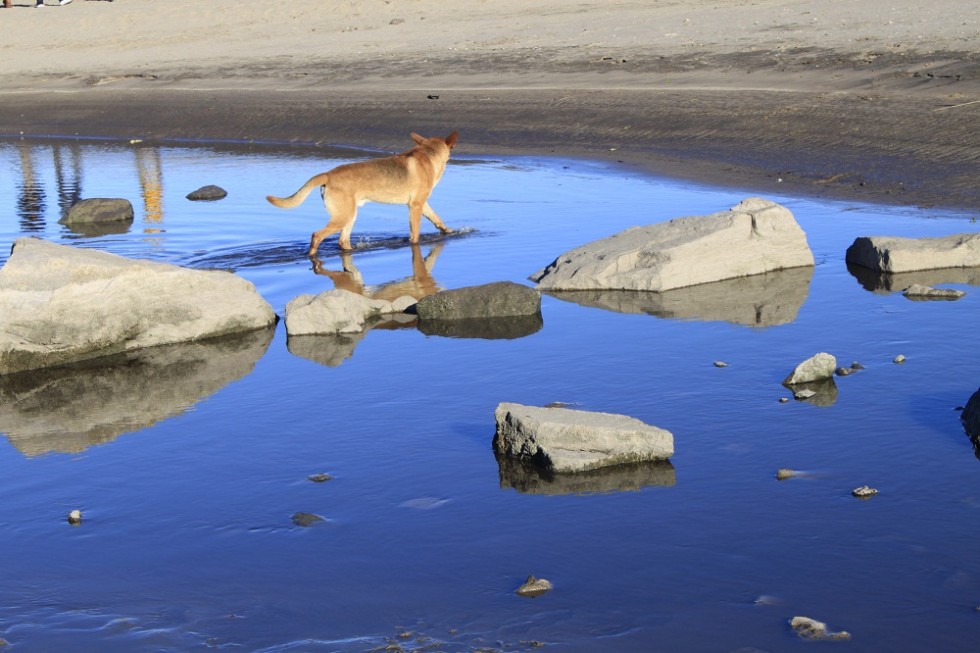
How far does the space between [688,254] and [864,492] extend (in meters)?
4.89

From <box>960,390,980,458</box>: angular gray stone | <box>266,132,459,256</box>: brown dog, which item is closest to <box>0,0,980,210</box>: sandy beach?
<box>266,132,459,256</box>: brown dog

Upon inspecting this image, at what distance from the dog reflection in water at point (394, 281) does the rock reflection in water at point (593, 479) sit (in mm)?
4372

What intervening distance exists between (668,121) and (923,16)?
6.17 metres

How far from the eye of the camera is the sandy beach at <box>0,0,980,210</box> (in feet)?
56.7

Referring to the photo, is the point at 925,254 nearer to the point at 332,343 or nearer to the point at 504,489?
the point at 332,343

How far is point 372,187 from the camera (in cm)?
1339

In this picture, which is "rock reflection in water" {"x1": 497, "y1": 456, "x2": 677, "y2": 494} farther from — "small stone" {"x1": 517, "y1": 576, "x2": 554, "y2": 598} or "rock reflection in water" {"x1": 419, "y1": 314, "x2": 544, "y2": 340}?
"rock reflection in water" {"x1": 419, "y1": 314, "x2": 544, "y2": 340}

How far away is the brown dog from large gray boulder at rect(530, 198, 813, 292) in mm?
2465

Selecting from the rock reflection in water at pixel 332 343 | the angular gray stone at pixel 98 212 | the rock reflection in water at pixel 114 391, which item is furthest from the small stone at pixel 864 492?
the angular gray stone at pixel 98 212

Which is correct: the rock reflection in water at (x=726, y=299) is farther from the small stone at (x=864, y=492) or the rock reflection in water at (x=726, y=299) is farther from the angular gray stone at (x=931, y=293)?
the small stone at (x=864, y=492)

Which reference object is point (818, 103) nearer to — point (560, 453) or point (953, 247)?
point (953, 247)

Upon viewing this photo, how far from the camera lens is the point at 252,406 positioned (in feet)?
27.7

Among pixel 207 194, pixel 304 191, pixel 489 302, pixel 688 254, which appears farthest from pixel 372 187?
pixel 207 194

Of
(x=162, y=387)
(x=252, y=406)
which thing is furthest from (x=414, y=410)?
(x=162, y=387)
